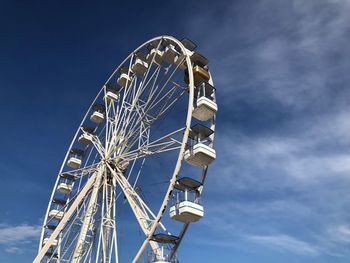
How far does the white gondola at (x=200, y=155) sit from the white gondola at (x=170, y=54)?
18.4 ft

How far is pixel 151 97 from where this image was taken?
17.6 m

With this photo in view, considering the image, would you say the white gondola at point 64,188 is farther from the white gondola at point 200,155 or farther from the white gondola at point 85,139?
the white gondola at point 200,155

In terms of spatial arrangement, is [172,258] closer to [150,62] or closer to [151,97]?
[151,97]

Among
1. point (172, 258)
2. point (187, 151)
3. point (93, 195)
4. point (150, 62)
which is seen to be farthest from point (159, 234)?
point (150, 62)

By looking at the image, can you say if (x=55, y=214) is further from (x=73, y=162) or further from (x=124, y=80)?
(x=124, y=80)

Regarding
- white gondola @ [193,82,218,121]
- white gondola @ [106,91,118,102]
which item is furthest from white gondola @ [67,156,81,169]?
white gondola @ [193,82,218,121]

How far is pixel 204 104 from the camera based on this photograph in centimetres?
1523

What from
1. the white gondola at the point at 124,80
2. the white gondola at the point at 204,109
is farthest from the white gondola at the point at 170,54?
the white gondola at the point at 124,80

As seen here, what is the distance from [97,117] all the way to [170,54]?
24.9 feet

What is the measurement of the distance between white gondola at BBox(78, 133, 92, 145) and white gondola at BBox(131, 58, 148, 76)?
5.26 metres

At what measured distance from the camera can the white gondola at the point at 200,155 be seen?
14.2 m

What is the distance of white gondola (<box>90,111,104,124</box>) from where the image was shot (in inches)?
912

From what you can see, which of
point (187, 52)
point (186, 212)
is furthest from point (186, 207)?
point (187, 52)

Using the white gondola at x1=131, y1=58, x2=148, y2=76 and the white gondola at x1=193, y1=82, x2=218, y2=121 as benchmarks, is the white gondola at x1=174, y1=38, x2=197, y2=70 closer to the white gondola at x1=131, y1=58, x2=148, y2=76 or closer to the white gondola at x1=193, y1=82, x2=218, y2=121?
the white gondola at x1=193, y1=82, x2=218, y2=121
